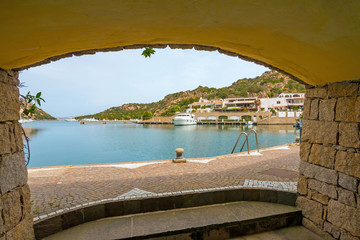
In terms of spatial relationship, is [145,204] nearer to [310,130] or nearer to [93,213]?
[93,213]

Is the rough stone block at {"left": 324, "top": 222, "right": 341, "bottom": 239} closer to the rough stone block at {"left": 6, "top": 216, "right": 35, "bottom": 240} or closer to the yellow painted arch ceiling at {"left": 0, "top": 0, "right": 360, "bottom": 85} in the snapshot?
the yellow painted arch ceiling at {"left": 0, "top": 0, "right": 360, "bottom": 85}

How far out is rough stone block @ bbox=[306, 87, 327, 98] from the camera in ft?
10.8

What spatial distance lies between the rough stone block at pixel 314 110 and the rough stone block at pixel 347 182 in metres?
1.00

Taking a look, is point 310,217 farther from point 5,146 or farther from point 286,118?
point 286,118

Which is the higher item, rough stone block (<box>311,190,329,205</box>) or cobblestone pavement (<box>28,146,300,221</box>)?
rough stone block (<box>311,190,329,205</box>)

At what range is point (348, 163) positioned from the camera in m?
2.93

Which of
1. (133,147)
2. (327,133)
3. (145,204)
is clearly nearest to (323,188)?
(327,133)

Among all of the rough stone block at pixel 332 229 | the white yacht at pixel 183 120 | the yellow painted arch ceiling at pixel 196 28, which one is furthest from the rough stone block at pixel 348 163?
the white yacht at pixel 183 120

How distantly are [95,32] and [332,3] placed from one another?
7.65 feet

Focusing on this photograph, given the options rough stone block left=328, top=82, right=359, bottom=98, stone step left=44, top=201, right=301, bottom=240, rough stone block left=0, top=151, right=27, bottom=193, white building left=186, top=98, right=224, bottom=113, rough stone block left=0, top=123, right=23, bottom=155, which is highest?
white building left=186, top=98, right=224, bottom=113

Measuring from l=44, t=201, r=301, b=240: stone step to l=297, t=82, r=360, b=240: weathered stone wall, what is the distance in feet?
1.88

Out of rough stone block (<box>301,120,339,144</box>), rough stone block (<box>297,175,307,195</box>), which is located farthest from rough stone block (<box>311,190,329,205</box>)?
rough stone block (<box>301,120,339,144</box>)

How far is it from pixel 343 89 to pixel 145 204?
12.9 ft

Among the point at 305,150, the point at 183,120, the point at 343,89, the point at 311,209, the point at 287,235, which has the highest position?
the point at 343,89
